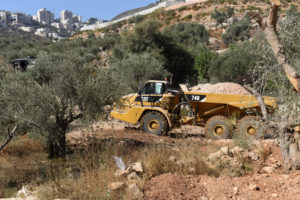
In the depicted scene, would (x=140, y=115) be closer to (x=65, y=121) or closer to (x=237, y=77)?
(x=65, y=121)

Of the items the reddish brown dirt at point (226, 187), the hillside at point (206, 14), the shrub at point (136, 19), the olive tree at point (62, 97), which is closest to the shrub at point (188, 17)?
the hillside at point (206, 14)

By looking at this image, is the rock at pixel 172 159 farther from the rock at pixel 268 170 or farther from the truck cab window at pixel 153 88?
the truck cab window at pixel 153 88

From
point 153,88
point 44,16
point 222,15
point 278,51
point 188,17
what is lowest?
point 153,88

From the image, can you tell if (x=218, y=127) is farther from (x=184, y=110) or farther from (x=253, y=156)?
(x=253, y=156)

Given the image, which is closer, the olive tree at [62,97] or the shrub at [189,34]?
the olive tree at [62,97]

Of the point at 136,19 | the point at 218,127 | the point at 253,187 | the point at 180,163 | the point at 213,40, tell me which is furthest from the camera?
the point at 136,19

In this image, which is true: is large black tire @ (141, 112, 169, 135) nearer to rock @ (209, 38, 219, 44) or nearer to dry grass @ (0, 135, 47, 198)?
dry grass @ (0, 135, 47, 198)

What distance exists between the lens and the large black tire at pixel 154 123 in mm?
9555

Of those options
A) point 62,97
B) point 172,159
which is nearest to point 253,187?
point 172,159

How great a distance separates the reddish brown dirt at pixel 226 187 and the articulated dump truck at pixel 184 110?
4.75m

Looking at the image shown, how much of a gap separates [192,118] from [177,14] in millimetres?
56625

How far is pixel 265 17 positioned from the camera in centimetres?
388

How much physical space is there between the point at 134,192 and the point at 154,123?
6.08 m

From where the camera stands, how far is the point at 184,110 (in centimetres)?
947
